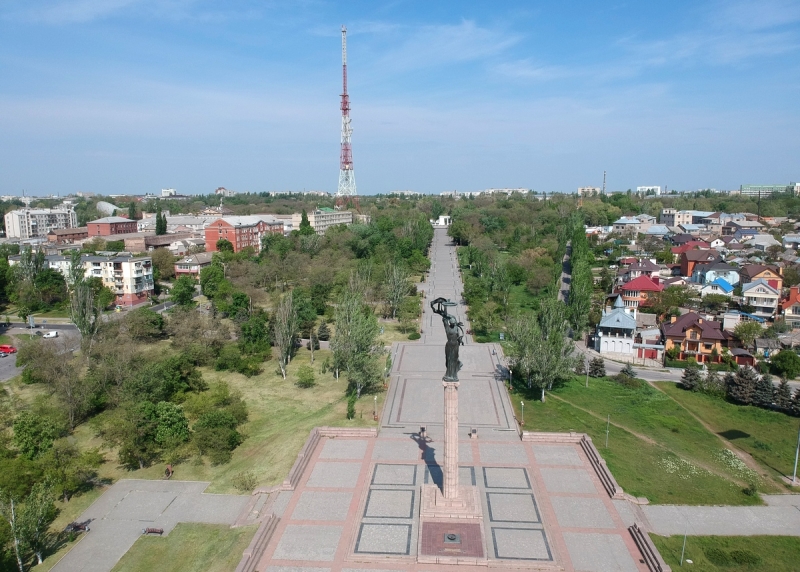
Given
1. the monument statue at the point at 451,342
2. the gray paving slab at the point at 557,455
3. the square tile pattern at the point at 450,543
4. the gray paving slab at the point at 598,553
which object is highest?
the monument statue at the point at 451,342

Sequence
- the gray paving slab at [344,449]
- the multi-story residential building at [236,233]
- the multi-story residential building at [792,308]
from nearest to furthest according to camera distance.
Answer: the gray paving slab at [344,449], the multi-story residential building at [792,308], the multi-story residential building at [236,233]

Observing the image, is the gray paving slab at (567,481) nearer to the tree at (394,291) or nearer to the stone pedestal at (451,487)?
Answer: the stone pedestal at (451,487)

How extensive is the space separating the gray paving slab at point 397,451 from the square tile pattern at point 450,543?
5.10m

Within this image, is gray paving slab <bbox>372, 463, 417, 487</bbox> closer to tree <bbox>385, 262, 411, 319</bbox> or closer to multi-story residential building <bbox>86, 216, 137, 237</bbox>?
tree <bbox>385, 262, 411, 319</bbox>

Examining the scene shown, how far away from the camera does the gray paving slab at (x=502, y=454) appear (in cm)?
2444

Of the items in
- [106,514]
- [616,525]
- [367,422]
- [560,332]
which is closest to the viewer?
[616,525]

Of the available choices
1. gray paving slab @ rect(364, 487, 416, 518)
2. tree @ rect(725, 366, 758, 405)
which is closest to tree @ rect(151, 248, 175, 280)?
gray paving slab @ rect(364, 487, 416, 518)

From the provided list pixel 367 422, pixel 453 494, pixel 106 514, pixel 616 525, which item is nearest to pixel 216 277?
pixel 367 422

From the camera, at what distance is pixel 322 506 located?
69.1 ft

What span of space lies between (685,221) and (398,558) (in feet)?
370

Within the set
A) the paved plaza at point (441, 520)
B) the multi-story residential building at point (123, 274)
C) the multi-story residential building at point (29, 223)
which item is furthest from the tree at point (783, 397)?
the multi-story residential building at point (29, 223)

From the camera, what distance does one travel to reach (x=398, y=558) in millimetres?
18000

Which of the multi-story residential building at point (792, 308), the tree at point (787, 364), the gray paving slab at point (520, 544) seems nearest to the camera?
the gray paving slab at point (520, 544)

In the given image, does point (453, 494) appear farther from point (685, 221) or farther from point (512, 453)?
point (685, 221)
